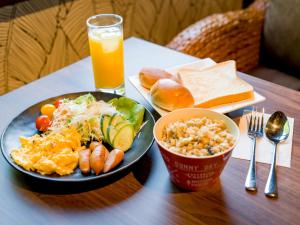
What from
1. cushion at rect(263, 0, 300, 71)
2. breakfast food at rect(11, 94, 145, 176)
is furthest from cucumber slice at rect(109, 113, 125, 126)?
cushion at rect(263, 0, 300, 71)

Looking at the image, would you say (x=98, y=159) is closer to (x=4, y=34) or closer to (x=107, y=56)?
(x=107, y=56)

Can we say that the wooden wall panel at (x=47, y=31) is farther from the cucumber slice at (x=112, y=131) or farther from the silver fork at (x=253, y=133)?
the silver fork at (x=253, y=133)

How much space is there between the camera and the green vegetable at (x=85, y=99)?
941 mm

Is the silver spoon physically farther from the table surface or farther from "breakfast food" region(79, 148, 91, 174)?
"breakfast food" region(79, 148, 91, 174)

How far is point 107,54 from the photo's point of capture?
105 centimetres

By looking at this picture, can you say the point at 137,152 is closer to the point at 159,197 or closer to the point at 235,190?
the point at 159,197

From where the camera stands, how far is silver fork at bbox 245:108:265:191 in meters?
0.75

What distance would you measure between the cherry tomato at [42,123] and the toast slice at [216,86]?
15.3 inches

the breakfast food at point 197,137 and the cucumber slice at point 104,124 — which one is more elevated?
the breakfast food at point 197,137

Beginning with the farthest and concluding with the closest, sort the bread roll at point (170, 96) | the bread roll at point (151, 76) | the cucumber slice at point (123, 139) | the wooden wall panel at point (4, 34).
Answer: the wooden wall panel at point (4, 34) < the bread roll at point (151, 76) < the bread roll at point (170, 96) < the cucumber slice at point (123, 139)

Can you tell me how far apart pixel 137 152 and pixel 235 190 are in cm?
22

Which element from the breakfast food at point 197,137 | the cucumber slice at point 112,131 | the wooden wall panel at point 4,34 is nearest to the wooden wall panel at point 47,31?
the wooden wall panel at point 4,34

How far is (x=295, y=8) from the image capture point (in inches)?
66.5

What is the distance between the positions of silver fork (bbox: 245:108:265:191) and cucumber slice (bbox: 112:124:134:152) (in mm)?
268
